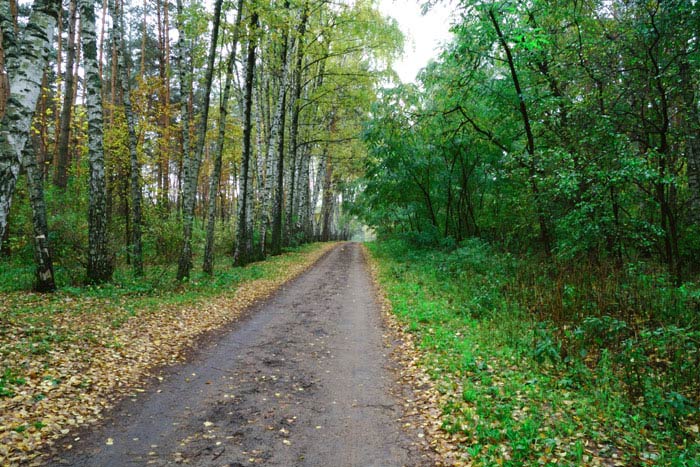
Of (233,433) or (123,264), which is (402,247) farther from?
(233,433)

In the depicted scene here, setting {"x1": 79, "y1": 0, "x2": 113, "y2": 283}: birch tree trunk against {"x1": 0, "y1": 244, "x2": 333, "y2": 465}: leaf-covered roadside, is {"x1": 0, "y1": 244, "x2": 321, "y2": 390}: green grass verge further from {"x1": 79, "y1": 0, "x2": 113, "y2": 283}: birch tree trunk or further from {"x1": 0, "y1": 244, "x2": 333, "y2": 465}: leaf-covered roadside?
A: {"x1": 79, "y1": 0, "x2": 113, "y2": 283}: birch tree trunk

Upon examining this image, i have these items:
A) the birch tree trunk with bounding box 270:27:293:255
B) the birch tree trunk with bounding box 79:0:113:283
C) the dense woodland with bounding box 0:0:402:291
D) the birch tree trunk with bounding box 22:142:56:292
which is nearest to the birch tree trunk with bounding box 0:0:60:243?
the dense woodland with bounding box 0:0:402:291

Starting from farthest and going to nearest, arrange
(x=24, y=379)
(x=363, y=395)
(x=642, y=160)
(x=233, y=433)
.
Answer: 1. (x=642, y=160)
2. (x=363, y=395)
3. (x=24, y=379)
4. (x=233, y=433)

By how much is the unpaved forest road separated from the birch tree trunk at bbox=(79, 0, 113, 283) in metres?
4.86

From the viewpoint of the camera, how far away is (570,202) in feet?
33.8

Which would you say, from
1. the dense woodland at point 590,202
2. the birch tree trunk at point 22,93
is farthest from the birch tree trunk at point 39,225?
the dense woodland at point 590,202

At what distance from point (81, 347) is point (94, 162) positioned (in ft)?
18.9

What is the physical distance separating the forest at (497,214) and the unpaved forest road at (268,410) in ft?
2.42

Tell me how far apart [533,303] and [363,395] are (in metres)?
5.09

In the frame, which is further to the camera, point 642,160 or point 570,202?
point 570,202

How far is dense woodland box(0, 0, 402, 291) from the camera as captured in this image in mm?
8992

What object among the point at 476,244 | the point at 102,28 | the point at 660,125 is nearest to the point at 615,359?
the point at 660,125

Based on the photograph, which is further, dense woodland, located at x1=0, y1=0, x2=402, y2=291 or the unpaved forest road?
dense woodland, located at x1=0, y1=0, x2=402, y2=291

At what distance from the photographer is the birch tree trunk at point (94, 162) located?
952cm
